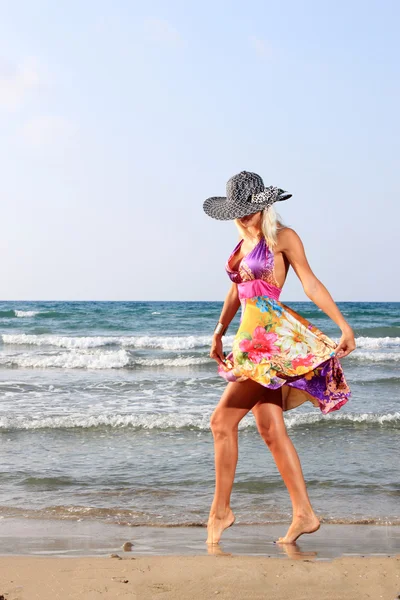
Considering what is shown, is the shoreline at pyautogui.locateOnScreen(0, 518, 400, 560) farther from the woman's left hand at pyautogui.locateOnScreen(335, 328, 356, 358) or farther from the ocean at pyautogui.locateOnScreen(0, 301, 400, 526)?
the woman's left hand at pyautogui.locateOnScreen(335, 328, 356, 358)

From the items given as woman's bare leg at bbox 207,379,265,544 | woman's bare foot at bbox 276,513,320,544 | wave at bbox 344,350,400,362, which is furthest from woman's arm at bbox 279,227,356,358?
wave at bbox 344,350,400,362

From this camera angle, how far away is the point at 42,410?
8.60 metres

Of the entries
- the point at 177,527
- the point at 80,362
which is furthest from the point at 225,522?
the point at 80,362

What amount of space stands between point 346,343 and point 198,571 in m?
1.15

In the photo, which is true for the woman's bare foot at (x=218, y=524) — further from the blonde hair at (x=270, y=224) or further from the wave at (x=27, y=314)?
the wave at (x=27, y=314)

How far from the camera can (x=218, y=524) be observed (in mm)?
3725

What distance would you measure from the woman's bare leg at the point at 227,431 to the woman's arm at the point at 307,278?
48 centimetres

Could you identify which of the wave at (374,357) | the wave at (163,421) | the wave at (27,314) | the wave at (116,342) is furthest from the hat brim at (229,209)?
the wave at (27,314)

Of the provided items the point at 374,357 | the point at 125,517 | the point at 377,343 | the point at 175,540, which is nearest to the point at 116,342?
the point at 377,343

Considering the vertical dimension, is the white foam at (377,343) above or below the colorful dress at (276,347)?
below

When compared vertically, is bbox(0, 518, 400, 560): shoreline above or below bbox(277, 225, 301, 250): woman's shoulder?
below

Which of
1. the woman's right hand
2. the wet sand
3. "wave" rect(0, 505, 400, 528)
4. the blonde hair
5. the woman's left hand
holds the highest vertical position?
the blonde hair

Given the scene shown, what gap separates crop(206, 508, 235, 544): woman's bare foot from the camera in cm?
371

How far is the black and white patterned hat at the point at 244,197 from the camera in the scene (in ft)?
11.4
